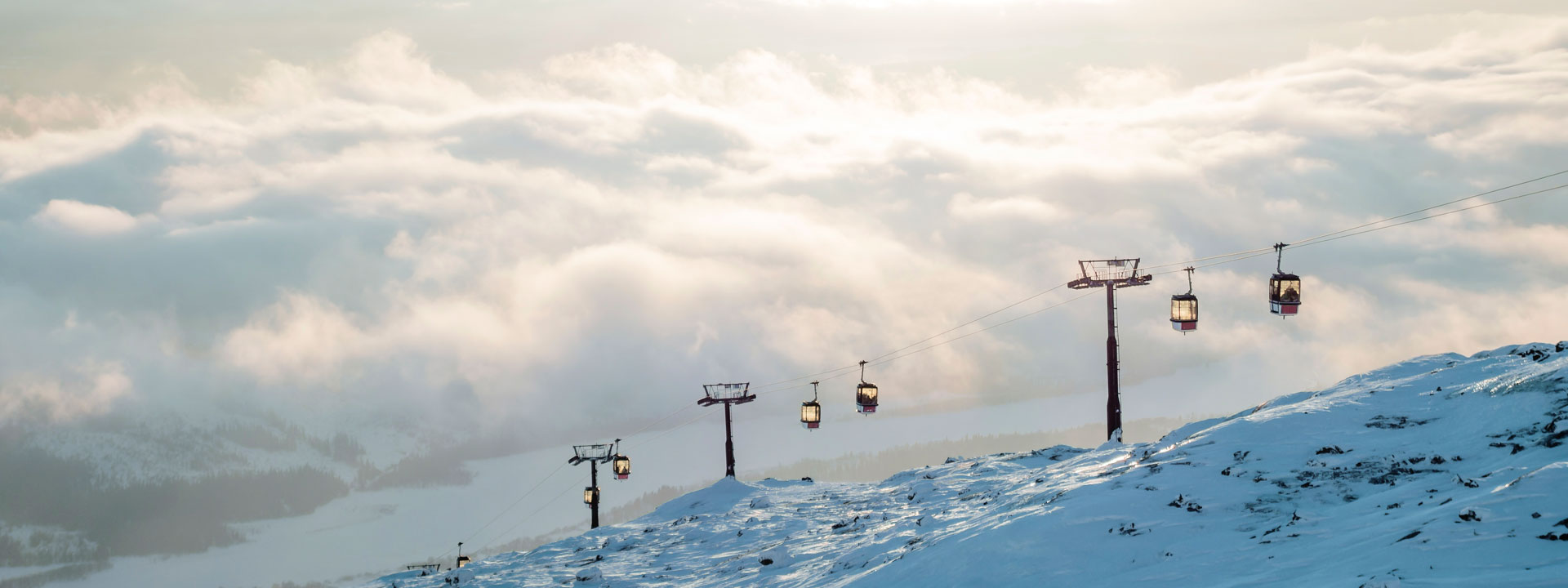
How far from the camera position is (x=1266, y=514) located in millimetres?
14711

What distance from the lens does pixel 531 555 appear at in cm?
2648

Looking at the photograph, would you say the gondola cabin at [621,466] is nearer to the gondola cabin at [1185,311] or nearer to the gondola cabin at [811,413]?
the gondola cabin at [811,413]

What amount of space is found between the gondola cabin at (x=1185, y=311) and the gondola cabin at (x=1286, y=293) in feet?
18.9

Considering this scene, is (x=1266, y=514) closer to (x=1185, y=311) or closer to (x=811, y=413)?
(x=1185, y=311)

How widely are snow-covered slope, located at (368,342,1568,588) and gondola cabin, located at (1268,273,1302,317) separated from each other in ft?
27.6

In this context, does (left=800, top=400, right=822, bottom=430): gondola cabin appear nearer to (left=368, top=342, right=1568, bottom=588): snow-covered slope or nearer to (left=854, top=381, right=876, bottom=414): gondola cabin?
(left=854, top=381, right=876, bottom=414): gondola cabin

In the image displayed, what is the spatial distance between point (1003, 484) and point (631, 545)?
1031cm

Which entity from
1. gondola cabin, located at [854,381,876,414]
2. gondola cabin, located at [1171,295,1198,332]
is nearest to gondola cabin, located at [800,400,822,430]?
gondola cabin, located at [854,381,876,414]

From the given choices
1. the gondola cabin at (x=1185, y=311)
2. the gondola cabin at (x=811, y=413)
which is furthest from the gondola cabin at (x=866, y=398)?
the gondola cabin at (x=1185, y=311)

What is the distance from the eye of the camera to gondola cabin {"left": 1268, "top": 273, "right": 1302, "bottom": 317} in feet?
98.8

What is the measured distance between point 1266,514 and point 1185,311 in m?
23.3

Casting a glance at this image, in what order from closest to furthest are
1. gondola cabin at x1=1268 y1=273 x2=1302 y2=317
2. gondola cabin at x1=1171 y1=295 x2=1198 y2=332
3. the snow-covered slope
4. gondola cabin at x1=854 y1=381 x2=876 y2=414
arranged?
1. the snow-covered slope
2. gondola cabin at x1=1268 y1=273 x2=1302 y2=317
3. gondola cabin at x1=1171 y1=295 x2=1198 y2=332
4. gondola cabin at x1=854 y1=381 x2=876 y2=414

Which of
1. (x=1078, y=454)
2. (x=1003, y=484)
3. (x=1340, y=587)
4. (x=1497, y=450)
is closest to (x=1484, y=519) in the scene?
(x=1340, y=587)

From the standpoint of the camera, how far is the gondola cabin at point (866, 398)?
164 ft
